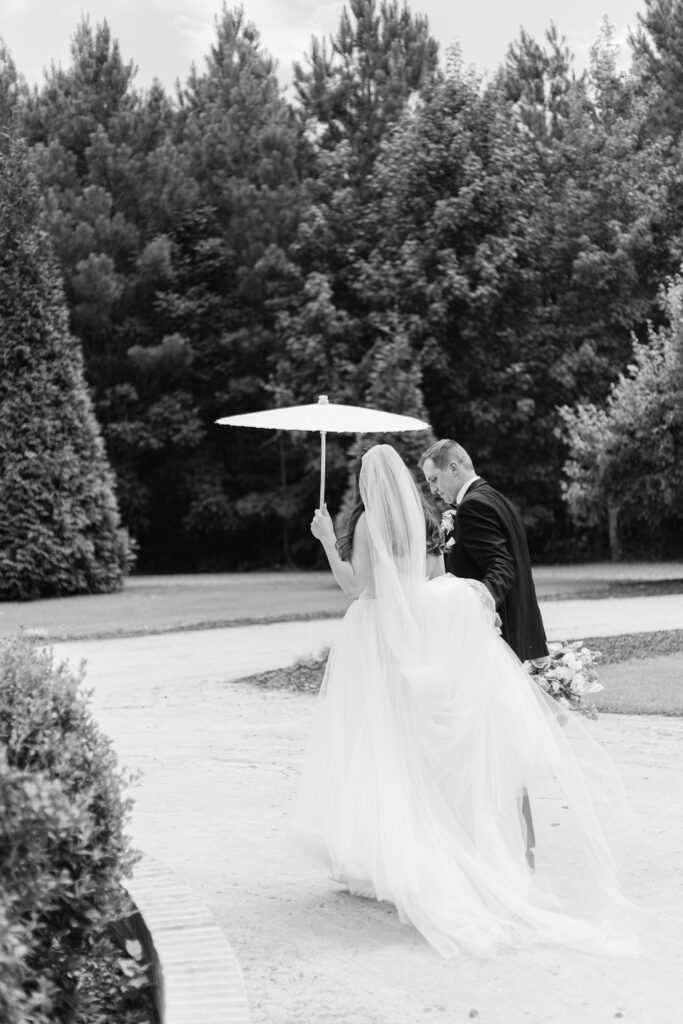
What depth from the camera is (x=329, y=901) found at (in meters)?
5.79

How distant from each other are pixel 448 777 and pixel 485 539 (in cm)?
128

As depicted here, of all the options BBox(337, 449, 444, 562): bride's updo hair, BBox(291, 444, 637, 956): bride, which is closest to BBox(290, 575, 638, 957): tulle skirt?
BBox(291, 444, 637, 956): bride

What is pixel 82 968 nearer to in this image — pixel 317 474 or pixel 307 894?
pixel 307 894

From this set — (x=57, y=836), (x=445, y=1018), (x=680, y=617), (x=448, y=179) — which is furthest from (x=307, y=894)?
(x=448, y=179)

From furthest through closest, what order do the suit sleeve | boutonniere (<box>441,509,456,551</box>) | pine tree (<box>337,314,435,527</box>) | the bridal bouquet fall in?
1. pine tree (<box>337,314,435,527</box>)
2. boutonniere (<box>441,509,456,551</box>)
3. the bridal bouquet
4. the suit sleeve

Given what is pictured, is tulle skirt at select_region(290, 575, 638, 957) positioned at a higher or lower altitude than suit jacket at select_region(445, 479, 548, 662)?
lower

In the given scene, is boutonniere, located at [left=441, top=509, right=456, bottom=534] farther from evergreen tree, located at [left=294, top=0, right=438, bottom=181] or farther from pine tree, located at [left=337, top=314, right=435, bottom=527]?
evergreen tree, located at [left=294, top=0, right=438, bottom=181]

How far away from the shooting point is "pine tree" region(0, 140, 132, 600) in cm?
2531

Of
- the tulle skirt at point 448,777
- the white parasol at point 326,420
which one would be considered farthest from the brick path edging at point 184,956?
the white parasol at point 326,420

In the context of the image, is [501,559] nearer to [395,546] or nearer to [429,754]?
[395,546]

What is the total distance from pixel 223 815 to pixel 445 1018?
131 inches

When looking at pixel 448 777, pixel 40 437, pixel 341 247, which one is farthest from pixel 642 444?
pixel 448 777

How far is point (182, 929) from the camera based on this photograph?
4.80m

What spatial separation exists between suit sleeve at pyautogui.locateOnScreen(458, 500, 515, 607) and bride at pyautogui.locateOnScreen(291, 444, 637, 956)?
25cm
